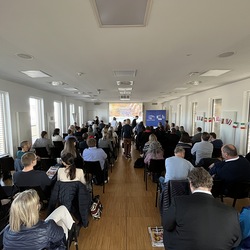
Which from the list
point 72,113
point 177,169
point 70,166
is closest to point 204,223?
point 177,169

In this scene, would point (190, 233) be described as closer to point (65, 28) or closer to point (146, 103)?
point (65, 28)

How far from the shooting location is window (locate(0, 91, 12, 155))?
16.3 ft

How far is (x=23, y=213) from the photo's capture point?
1.29 metres

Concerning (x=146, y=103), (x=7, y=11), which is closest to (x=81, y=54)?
(x=7, y=11)

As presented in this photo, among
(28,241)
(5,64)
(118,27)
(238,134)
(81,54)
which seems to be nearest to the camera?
(28,241)

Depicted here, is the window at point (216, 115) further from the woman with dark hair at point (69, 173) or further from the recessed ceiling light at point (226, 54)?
the woman with dark hair at point (69, 173)

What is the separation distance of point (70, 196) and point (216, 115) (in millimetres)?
6576

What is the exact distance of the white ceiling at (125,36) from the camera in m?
1.58

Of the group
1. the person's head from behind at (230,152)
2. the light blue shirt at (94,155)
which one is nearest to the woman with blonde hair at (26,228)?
the light blue shirt at (94,155)

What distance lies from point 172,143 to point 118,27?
15.0ft

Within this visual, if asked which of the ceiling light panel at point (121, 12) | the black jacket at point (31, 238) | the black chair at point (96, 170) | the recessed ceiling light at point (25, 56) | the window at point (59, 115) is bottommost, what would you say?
the black chair at point (96, 170)

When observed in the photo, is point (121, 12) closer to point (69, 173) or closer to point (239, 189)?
point (69, 173)

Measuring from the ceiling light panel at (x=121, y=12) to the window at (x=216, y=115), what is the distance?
5.97 metres

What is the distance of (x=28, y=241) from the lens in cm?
128
